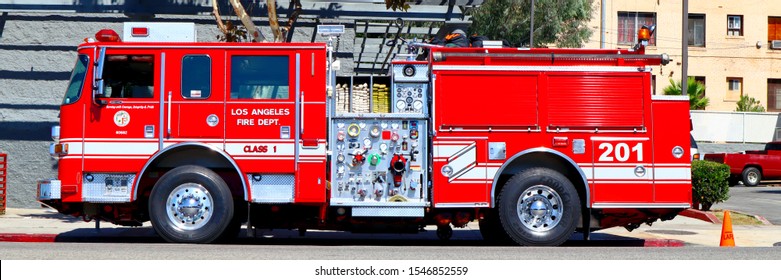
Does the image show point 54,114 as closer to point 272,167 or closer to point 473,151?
point 272,167

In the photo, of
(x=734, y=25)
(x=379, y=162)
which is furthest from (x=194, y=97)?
(x=734, y=25)

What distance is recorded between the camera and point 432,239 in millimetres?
13891

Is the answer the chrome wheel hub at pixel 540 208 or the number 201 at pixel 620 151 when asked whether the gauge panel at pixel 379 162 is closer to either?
the chrome wheel hub at pixel 540 208

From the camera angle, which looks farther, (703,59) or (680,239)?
(703,59)

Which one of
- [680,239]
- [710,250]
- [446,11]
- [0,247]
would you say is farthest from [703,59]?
[0,247]

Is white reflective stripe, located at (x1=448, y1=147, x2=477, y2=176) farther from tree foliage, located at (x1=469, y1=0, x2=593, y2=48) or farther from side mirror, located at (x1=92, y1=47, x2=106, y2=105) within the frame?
tree foliage, located at (x1=469, y1=0, x2=593, y2=48)

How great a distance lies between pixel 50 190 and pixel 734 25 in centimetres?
4045

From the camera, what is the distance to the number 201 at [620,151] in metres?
11.8

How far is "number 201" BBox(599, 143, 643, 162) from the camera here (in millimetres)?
11805

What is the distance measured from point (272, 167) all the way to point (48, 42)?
331 inches

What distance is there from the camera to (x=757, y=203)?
23.5 metres

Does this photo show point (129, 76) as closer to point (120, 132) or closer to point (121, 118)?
point (121, 118)

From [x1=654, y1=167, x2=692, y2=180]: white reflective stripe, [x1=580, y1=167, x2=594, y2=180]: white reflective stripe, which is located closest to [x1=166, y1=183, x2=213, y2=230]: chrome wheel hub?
[x1=580, y1=167, x2=594, y2=180]: white reflective stripe

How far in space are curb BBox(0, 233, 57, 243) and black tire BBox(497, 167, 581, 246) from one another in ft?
20.2
